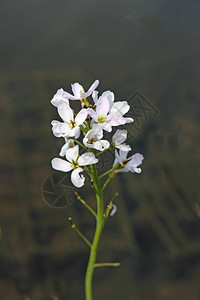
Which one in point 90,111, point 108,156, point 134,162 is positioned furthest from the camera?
point 108,156

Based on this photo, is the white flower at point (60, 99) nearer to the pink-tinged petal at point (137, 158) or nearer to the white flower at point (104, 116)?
the white flower at point (104, 116)

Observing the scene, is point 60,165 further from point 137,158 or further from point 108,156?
point 108,156

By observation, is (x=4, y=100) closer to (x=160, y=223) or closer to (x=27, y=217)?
(x=27, y=217)

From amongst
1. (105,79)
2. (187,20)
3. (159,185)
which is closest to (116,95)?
(105,79)

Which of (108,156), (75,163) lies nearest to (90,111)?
(75,163)

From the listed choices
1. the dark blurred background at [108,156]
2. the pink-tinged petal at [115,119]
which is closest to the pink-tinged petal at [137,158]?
the pink-tinged petal at [115,119]

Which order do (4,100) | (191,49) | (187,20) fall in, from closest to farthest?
1. (4,100)
2. (191,49)
3. (187,20)
